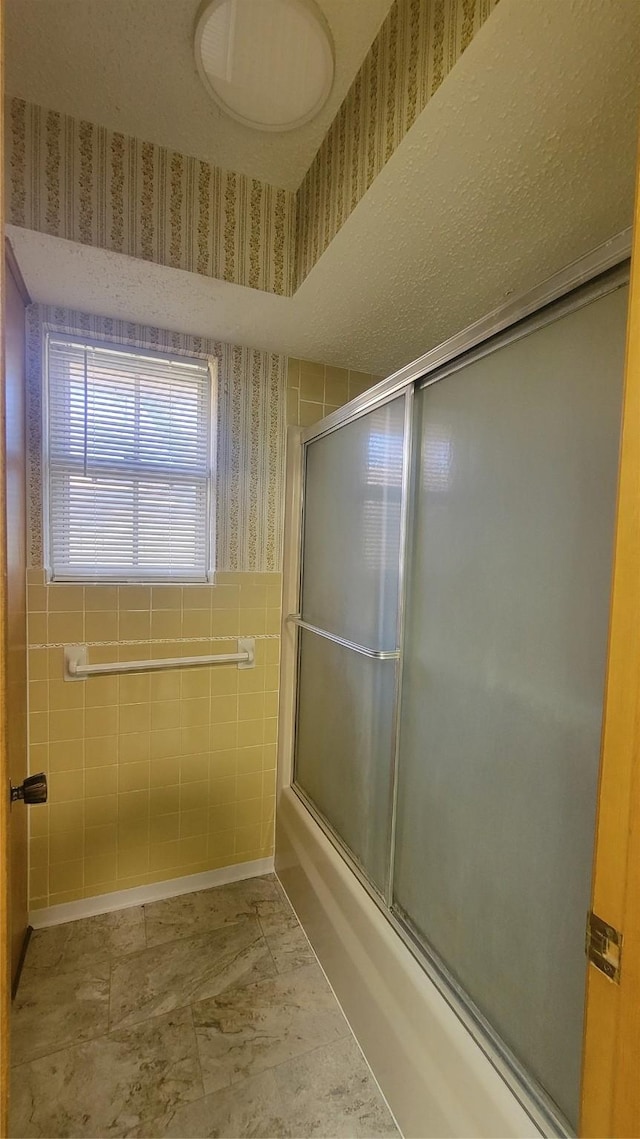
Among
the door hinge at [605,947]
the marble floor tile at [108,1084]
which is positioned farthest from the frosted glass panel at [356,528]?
the marble floor tile at [108,1084]

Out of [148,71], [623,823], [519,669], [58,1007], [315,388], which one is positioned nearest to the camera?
[623,823]

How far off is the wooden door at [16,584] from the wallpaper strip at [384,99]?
0.89 m

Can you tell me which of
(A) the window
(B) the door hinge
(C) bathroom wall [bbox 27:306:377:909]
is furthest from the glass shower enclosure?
(A) the window

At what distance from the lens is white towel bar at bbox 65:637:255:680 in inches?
66.1

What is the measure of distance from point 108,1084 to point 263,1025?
1.43ft

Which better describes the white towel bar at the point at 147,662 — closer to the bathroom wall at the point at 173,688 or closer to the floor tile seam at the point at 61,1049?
the bathroom wall at the point at 173,688

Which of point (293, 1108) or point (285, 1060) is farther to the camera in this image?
point (285, 1060)

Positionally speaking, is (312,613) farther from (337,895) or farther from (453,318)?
(453,318)

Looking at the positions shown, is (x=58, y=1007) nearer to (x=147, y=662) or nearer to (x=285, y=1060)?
(x=285, y=1060)

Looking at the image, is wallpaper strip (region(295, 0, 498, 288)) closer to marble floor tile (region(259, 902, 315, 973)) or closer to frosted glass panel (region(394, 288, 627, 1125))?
frosted glass panel (region(394, 288, 627, 1125))

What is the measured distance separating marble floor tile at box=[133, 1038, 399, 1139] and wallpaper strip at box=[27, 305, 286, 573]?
159 centimetres

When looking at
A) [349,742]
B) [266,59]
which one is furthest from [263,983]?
[266,59]

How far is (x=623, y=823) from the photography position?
53 centimetres

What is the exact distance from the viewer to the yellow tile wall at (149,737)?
5.51 feet
